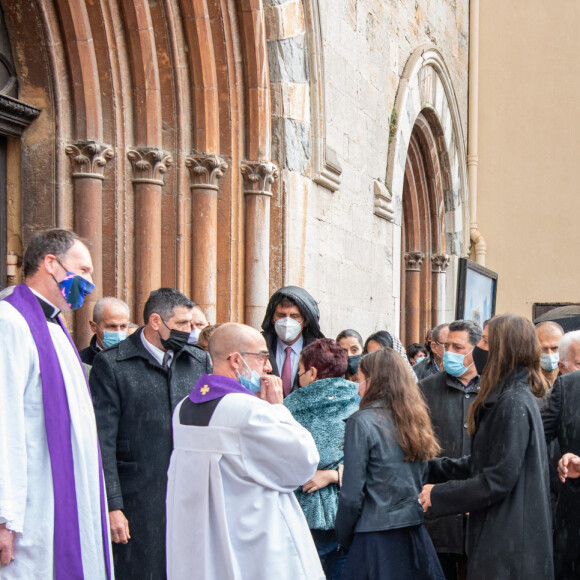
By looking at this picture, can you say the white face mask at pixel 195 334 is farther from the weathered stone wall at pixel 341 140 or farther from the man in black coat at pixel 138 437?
the weathered stone wall at pixel 341 140

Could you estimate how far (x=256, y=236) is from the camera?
25.3ft

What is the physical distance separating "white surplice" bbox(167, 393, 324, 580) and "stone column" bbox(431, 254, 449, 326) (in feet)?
38.5

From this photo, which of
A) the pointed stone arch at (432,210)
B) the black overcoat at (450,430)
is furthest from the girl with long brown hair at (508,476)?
the pointed stone arch at (432,210)

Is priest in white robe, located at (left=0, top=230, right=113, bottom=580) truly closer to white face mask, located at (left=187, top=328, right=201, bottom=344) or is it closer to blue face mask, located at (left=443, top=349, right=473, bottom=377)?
white face mask, located at (left=187, top=328, right=201, bottom=344)

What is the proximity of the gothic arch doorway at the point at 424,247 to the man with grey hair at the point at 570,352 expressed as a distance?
402 inches

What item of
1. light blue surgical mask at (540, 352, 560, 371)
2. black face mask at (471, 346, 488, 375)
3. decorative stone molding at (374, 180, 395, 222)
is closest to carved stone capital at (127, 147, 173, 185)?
light blue surgical mask at (540, 352, 560, 371)

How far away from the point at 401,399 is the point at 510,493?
0.61 metres

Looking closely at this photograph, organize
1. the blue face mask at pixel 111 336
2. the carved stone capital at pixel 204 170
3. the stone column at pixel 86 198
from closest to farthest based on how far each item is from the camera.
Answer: the blue face mask at pixel 111 336
the stone column at pixel 86 198
the carved stone capital at pixel 204 170

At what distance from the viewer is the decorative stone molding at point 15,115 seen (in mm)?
6117

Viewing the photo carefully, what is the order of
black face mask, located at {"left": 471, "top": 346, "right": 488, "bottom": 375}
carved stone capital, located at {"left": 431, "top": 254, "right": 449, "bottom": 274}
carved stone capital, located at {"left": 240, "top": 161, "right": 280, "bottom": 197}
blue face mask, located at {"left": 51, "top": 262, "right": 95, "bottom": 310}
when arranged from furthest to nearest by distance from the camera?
carved stone capital, located at {"left": 431, "top": 254, "right": 449, "bottom": 274}, carved stone capital, located at {"left": 240, "top": 161, "right": 280, "bottom": 197}, black face mask, located at {"left": 471, "top": 346, "right": 488, "bottom": 375}, blue face mask, located at {"left": 51, "top": 262, "right": 95, "bottom": 310}

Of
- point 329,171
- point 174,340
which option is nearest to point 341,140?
point 329,171

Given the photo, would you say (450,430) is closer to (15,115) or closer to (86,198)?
(86,198)

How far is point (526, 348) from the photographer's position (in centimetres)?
364

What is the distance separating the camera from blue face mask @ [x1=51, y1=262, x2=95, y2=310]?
3441mm
